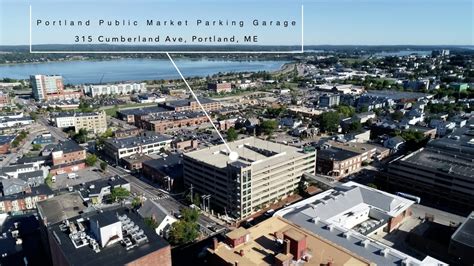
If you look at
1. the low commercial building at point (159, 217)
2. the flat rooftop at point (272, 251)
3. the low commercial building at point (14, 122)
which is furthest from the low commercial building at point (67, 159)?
the flat rooftop at point (272, 251)

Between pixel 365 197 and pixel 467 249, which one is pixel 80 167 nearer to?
pixel 365 197

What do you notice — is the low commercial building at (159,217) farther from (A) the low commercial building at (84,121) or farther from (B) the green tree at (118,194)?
(A) the low commercial building at (84,121)

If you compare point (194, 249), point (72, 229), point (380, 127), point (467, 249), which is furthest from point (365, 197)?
point (380, 127)

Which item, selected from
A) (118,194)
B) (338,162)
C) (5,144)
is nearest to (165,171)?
(118,194)

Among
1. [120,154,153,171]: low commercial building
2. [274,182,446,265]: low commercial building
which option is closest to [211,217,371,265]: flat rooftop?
[274,182,446,265]: low commercial building

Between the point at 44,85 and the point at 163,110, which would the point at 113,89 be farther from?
the point at 163,110

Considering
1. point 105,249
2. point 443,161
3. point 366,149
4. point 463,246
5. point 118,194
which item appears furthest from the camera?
point 366,149
